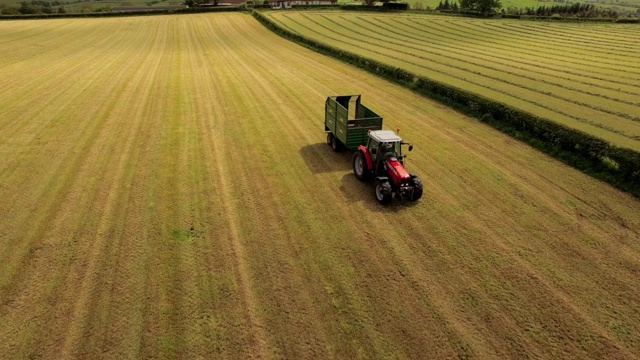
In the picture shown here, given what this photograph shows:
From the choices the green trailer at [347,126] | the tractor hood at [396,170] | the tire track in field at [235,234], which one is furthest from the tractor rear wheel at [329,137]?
the tractor hood at [396,170]

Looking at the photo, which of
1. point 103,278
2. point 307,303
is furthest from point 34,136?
point 307,303

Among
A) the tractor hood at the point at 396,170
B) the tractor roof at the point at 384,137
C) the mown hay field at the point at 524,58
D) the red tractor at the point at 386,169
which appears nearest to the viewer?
the tractor hood at the point at 396,170

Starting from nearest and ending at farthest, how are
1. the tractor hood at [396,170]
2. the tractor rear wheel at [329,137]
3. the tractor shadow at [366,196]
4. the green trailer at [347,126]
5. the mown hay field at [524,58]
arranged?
the tractor hood at [396,170] < the tractor shadow at [366,196] < the green trailer at [347,126] < the tractor rear wheel at [329,137] < the mown hay field at [524,58]

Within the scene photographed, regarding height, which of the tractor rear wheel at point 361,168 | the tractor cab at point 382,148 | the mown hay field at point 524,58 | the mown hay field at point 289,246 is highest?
the mown hay field at point 524,58

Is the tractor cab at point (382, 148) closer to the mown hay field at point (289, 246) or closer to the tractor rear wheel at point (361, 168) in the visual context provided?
the tractor rear wheel at point (361, 168)

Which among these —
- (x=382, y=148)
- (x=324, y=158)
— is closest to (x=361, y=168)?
(x=382, y=148)

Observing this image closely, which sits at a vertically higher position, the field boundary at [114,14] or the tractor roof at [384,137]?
the field boundary at [114,14]
